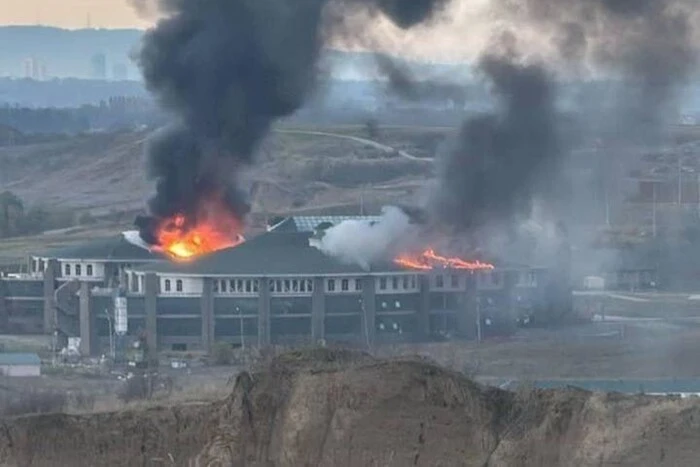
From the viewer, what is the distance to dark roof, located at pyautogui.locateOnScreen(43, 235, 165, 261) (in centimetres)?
10262

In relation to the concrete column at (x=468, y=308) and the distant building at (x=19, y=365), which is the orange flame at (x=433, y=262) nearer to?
the concrete column at (x=468, y=308)

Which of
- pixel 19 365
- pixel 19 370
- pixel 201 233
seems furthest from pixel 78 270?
pixel 19 370

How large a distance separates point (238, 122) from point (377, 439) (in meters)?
55.8

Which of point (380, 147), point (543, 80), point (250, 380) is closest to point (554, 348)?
point (543, 80)

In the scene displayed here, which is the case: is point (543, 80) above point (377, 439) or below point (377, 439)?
above

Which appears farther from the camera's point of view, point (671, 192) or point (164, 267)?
point (671, 192)

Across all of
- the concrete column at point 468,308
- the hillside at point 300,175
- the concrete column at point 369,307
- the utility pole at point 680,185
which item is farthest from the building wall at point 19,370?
the utility pole at point 680,185

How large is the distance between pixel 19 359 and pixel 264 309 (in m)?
12.9

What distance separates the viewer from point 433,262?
98.9 metres

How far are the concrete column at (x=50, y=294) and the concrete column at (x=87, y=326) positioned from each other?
4075 mm

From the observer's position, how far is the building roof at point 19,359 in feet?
279

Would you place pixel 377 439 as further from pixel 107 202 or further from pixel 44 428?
pixel 107 202

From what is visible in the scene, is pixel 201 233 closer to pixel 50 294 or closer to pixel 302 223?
pixel 50 294

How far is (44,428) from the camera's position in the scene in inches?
1692
